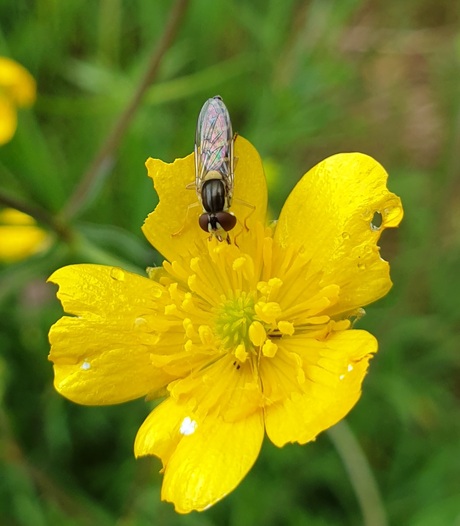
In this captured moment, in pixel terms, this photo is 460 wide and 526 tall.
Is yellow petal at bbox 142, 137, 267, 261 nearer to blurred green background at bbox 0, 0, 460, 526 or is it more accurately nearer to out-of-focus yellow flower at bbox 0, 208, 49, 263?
blurred green background at bbox 0, 0, 460, 526

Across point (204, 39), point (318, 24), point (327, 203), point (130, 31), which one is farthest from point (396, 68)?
point (327, 203)

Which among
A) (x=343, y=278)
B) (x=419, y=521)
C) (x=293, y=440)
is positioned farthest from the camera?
(x=419, y=521)

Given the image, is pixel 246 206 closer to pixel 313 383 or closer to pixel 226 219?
pixel 226 219

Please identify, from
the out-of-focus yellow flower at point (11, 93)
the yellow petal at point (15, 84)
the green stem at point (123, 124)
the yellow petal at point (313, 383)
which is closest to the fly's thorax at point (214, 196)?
the yellow petal at point (313, 383)

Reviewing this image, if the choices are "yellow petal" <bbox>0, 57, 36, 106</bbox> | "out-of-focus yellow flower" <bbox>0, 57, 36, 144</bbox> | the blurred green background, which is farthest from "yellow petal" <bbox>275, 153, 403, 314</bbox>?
"yellow petal" <bbox>0, 57, 36, 106</bbox>

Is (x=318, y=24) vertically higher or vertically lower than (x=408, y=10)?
lower

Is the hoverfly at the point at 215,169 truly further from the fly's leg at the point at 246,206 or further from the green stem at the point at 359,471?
the green stem at the point at 359,471

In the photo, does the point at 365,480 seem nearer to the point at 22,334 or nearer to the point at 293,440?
the point at 293,440
